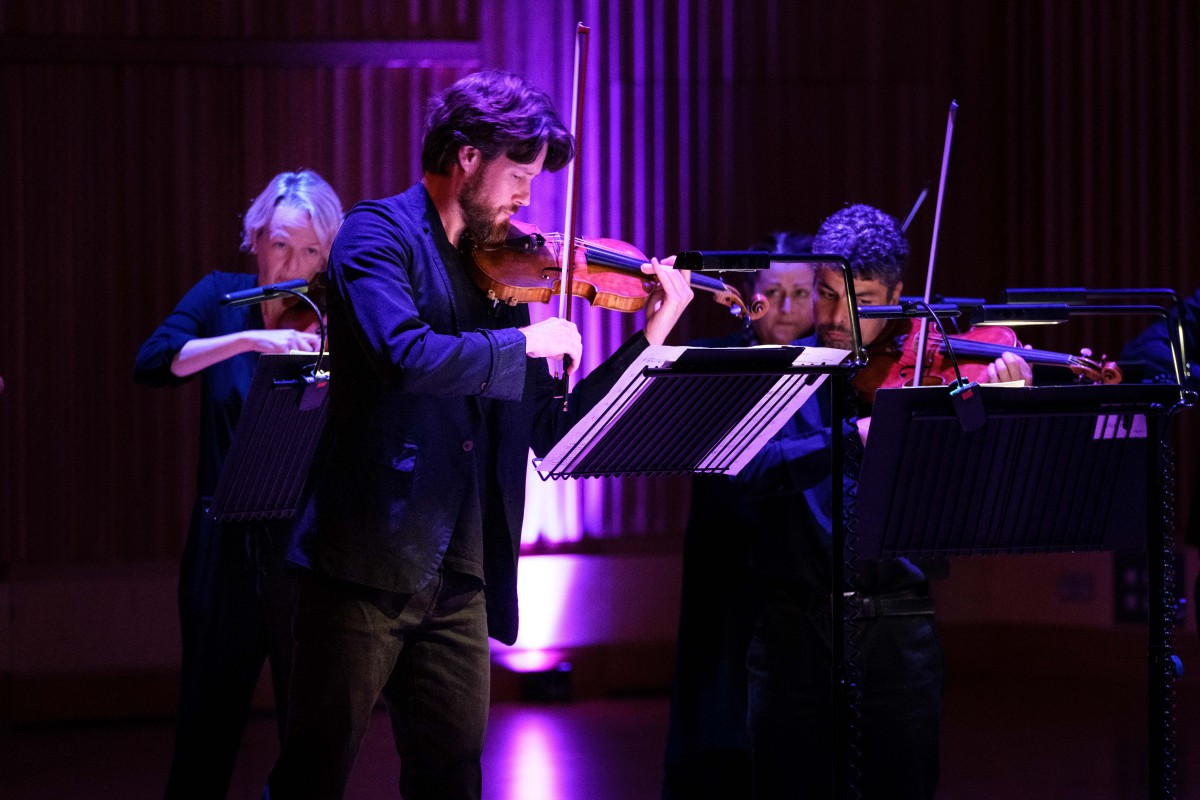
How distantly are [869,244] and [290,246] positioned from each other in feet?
4.00

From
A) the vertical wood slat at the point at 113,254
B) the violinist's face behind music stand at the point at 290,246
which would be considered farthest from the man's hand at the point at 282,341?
the vertical wood slat at the point at 113,254

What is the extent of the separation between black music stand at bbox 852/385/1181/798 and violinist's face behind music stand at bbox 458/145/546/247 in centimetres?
60

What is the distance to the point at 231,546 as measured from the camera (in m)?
2.71

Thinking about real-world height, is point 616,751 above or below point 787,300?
below

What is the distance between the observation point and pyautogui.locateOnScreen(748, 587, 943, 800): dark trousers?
2.22 m

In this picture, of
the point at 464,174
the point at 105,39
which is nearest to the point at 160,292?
the point at 105,39

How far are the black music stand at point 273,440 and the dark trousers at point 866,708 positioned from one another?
2.83ft

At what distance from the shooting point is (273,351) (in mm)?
2693

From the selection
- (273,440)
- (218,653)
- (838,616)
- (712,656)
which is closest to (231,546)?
(218,653)

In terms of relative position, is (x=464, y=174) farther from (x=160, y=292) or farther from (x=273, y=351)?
(x=160, y=292)

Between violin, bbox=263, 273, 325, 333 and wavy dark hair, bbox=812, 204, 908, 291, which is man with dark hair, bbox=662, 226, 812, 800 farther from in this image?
violin, bbox=263, 273, 325, 333

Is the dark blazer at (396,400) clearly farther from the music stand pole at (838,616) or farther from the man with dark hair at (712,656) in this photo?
the man with dark hair at (712,656)

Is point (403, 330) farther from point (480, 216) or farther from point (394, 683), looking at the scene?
point (394, 683)

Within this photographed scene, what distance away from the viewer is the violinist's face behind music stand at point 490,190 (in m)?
1.93
